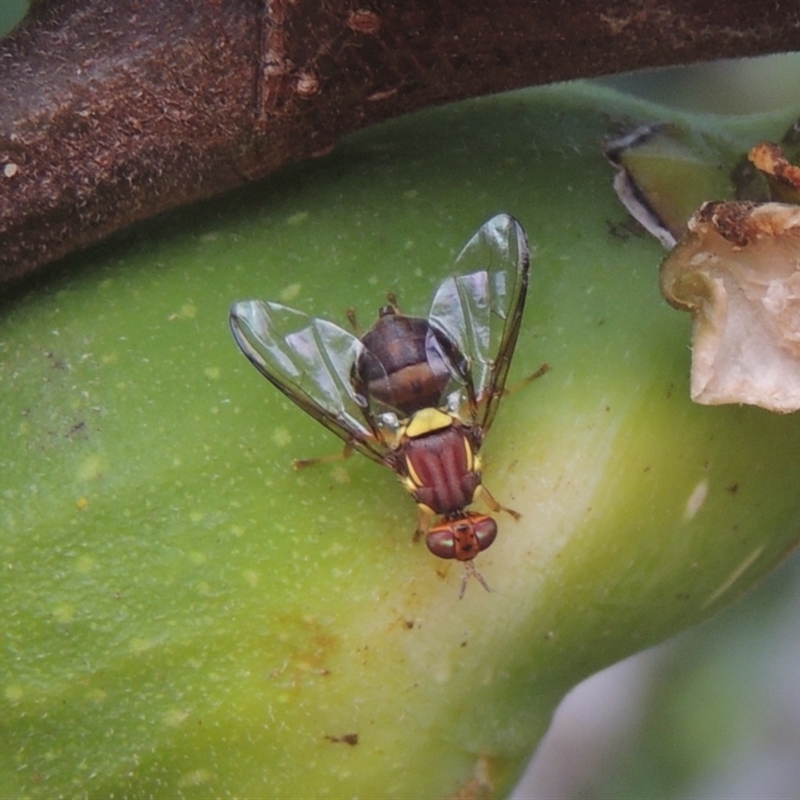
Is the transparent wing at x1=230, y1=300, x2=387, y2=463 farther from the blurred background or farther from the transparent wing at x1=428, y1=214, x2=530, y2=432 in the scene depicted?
the blurred background

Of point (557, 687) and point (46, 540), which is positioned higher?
point (46, 540)

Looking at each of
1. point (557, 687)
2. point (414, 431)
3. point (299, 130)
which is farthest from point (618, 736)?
point (299, 130)

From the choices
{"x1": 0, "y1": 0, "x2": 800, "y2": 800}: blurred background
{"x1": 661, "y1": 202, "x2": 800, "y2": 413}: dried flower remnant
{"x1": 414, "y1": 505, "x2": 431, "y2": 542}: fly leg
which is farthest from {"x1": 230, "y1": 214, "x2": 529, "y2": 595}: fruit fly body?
{"x1": 0, "y1": 0, "x2": 800, "y2": 800}: blurred background

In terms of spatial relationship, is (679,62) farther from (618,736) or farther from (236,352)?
(618,736)

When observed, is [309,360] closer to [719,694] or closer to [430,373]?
[430,373]

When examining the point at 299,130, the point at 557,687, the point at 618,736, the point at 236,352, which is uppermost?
the point at 299,130

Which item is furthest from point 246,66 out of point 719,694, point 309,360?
point 719,694
